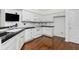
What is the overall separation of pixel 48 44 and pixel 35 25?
424mm

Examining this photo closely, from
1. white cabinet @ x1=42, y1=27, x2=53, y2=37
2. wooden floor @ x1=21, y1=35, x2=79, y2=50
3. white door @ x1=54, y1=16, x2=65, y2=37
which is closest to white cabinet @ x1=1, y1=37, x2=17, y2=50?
wooden floor @ x1=21, y1=35, x2=79, y2=50

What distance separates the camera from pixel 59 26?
66.4 inches

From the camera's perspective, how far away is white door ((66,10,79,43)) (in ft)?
5.41

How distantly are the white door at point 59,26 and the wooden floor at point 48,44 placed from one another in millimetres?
81

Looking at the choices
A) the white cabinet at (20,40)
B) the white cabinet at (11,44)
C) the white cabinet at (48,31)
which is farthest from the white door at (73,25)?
the white cabinet at (11,44)

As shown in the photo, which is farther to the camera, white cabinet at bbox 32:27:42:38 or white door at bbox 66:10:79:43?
white cabinet at bbox 32:27:42:38

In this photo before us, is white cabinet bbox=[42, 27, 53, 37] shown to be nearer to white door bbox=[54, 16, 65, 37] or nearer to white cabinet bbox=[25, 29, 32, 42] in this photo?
white door bbox=[54, 16, 65, 37]

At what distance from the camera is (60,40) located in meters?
1.72

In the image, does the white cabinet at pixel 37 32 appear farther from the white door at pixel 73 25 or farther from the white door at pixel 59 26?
the white door at pixel 73 25

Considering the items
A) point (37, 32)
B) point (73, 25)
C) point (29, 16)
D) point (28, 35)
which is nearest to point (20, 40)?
point (28, 35)

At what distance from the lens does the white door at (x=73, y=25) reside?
1649 millimetres
